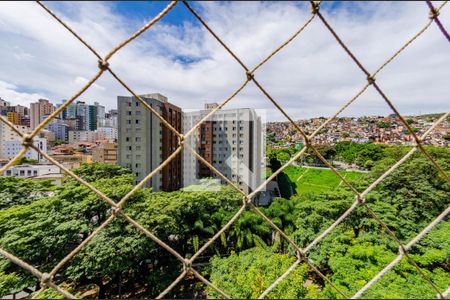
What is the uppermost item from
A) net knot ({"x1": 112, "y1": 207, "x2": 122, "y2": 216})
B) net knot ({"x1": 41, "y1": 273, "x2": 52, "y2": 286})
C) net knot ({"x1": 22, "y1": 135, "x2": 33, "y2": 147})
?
net knot ({"x1": 22, "y1": 135, "x2": 33, "y2": 147})

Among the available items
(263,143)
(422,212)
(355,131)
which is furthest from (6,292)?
(355,131)

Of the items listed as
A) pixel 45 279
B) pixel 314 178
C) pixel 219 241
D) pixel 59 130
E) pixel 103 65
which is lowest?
pixel 219 241

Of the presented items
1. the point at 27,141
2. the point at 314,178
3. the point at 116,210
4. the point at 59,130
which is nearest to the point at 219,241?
the point at 116,210

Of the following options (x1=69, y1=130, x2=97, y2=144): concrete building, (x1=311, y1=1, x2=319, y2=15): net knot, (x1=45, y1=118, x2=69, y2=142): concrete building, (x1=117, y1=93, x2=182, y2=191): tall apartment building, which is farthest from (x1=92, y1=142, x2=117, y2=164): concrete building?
(x1=311, y1=1, x2=319, y2=15): net knot

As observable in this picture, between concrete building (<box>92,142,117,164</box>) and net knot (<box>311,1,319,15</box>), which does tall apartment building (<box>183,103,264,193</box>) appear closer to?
concrete building (<box>92,142,117,164</box>)

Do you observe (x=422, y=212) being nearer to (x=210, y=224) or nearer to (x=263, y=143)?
(x=210, y=224)

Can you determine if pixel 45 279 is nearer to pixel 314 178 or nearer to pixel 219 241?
pixel 219 241
